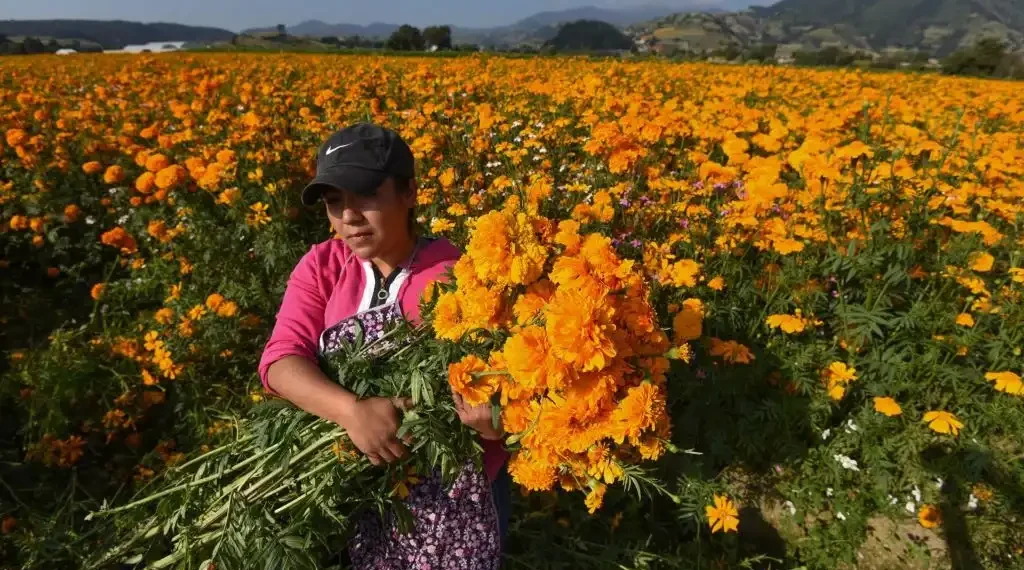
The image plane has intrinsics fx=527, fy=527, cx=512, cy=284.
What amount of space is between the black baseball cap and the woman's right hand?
52 centimetres

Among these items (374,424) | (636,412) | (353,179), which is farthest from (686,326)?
(353,179)

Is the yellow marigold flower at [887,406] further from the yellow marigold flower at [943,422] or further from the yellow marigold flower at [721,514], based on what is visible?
the yellow marigold flower at [721,514]

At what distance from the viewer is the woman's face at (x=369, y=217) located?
4.38ft

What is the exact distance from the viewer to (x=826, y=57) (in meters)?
21.4

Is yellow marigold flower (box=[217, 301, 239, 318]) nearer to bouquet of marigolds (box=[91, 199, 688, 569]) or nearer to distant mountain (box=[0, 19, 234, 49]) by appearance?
bouquet of marigolds (box=[91, 199, 688, 569])

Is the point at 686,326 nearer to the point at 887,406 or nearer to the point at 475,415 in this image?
the point at 475,415

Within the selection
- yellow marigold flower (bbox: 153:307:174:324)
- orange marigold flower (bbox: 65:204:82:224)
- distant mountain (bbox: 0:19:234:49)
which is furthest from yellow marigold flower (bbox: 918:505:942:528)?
distant mountain (bbox: 0:19:234:49)

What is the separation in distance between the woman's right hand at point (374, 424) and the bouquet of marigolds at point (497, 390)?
0.05m

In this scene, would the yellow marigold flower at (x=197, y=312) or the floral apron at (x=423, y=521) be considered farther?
the yellow marigold flower at (x=197, y=312)

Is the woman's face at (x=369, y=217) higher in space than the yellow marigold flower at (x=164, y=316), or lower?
higher

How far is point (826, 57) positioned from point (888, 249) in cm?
2374

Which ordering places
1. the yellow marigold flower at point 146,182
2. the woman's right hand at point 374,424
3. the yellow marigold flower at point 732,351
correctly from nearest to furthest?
1. the woman's right hand at point 374,424
2. the yellow marigold flower at point 732,351
3. the yellow marigold flower at point 146,182

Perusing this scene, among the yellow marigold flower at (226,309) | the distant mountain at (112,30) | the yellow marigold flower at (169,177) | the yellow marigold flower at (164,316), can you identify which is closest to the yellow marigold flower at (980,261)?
the yellow marigold flower at (226,309)

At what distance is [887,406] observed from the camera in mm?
2180
